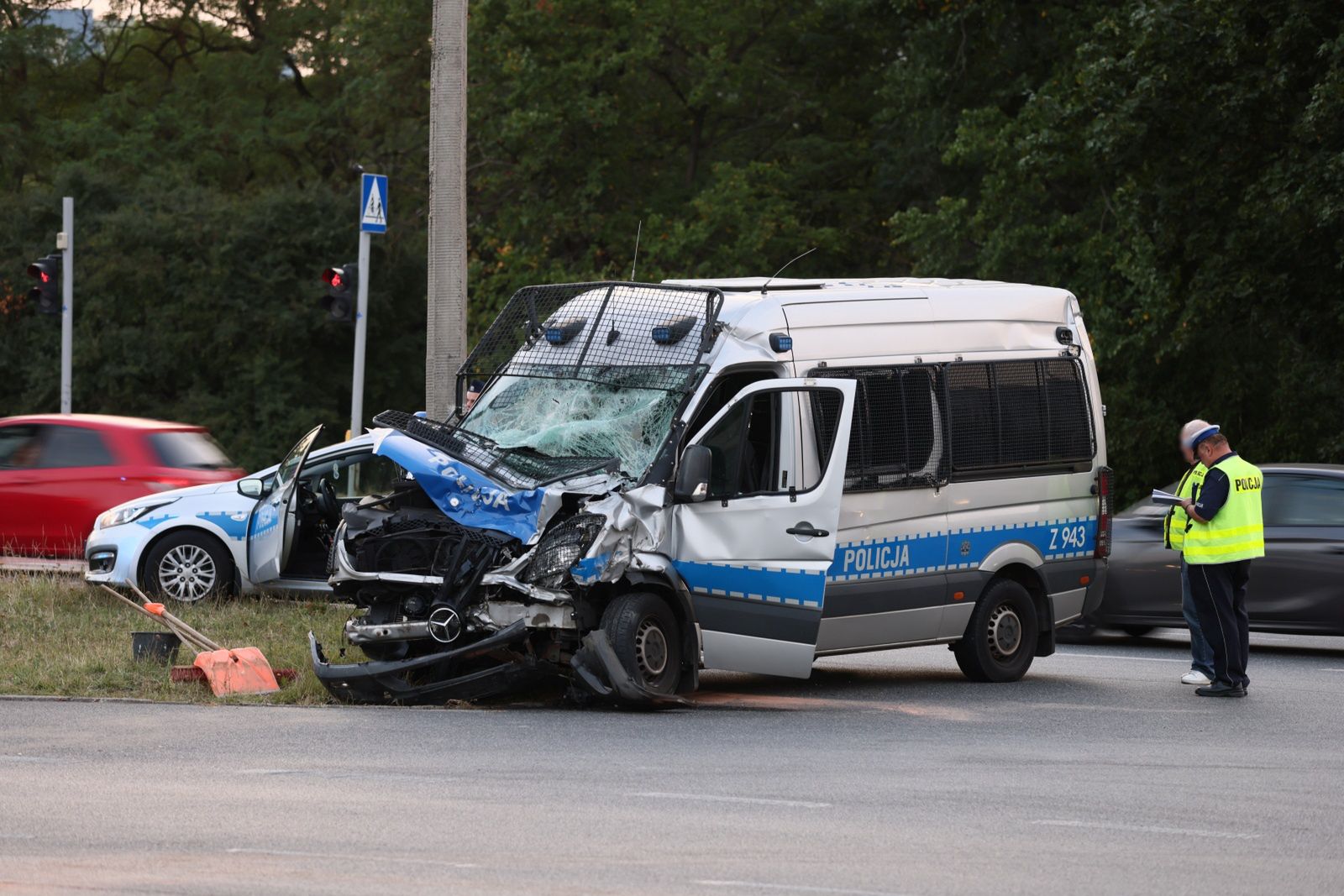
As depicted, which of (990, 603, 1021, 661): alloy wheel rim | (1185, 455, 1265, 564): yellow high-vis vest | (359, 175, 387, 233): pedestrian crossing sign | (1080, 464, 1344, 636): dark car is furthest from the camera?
(359, 175, 387, 233): pedestrian crossing sign

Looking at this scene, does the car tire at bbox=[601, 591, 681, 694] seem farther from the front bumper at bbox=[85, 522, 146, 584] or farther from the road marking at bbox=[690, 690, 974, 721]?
the front bumper at bbox=[85, 522, 146, 584]

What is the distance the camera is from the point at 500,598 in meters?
10.8

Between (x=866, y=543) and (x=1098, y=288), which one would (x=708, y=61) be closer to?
(x=1098, y=288)

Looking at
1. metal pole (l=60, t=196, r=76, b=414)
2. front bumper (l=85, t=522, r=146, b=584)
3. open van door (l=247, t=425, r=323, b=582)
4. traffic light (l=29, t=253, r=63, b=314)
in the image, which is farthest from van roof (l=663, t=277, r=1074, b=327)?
traffic light (l=29, t=253, r=63, b=314)

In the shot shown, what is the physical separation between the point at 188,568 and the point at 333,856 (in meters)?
8.85

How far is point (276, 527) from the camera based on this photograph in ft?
48.8

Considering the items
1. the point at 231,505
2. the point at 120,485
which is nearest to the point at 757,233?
the point at 120,485

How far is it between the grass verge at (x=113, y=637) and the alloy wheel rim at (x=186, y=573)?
24 centimetres

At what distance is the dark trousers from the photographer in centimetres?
1248

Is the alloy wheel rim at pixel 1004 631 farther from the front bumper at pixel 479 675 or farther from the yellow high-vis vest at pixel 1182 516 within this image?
the front bumper at pixel 479 675

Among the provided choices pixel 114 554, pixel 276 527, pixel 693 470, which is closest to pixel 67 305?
pixel 114 554

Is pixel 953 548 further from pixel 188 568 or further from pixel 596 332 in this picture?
pixel 188 568

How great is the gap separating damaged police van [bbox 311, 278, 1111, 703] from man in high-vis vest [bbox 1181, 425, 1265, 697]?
101cm

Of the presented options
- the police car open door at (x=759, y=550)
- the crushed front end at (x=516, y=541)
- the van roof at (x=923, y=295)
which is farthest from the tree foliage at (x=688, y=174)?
the crushed front end at (x=516, y=541)
